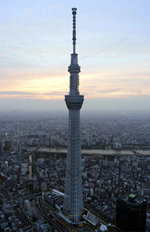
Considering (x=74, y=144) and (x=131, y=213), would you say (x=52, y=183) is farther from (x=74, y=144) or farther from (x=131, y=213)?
(x=131, y=213)

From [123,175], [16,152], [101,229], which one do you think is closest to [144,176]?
[123,175]

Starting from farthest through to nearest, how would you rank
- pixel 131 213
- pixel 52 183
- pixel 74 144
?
pixel 52 183
pixel 74 144
pixel 131 213

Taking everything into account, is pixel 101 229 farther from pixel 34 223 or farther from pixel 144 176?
pixel 144 176

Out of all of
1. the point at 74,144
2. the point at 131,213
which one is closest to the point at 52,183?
the point at 74,144

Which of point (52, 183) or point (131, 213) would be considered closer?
point (131, 213)

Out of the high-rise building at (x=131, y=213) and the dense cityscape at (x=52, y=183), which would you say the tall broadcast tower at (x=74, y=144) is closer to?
the dense cityscape at (x=52, y=183)

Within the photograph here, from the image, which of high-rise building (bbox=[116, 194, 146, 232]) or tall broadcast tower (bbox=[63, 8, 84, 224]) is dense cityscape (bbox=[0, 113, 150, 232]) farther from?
high-rise building (bbox=[116, 194, 146, 232])

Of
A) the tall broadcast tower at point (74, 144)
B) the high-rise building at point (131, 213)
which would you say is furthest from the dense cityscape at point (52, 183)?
the high-rise building at point (131, 213)

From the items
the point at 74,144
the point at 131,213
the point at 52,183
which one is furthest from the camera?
the point at 52,183
